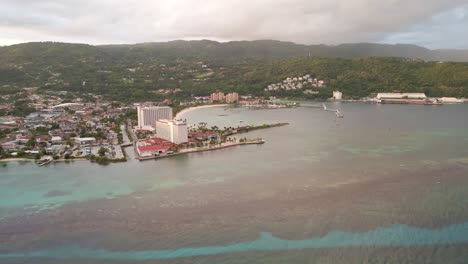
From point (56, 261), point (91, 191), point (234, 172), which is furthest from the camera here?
point (234, 172)

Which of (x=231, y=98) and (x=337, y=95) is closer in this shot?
(x=231, y=98)

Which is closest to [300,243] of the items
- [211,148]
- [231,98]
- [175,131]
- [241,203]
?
[241,203]

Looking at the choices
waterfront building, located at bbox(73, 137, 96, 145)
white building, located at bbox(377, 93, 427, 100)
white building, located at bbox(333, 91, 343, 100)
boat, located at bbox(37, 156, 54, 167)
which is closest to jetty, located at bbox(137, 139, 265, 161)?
boat, located at bbox(37, 156, 54, 167)

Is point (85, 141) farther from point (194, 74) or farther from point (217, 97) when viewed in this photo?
point (194, 74)

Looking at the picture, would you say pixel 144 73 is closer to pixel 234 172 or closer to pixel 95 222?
pixel 234 172

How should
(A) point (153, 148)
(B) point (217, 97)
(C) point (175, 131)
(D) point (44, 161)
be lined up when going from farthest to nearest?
(B) point (217, 97) < (C) point (175, 131) < (A) point (153, 148) < (D) point (44, 161)

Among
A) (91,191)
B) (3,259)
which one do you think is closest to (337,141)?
(91,191)

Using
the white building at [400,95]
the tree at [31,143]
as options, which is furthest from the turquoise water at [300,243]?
the white building at [400,95]

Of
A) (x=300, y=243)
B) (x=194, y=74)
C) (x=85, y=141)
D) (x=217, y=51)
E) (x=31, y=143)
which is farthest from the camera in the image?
(x=217, y=51)

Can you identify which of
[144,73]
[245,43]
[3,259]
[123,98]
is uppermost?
[245,43]
